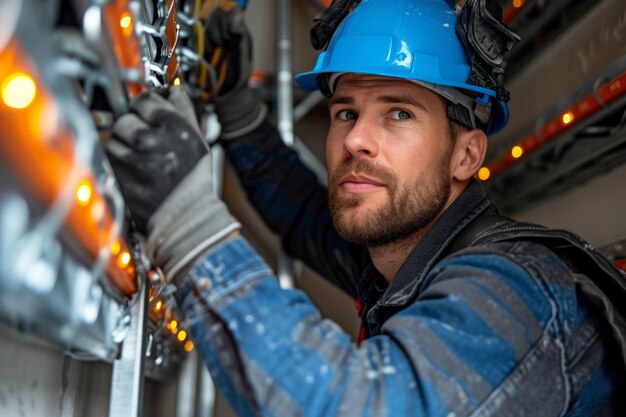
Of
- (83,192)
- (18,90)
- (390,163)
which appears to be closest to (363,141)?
(390,163)

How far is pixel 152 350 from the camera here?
1.14 metres

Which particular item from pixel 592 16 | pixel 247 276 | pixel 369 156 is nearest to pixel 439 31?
pixel 369 156

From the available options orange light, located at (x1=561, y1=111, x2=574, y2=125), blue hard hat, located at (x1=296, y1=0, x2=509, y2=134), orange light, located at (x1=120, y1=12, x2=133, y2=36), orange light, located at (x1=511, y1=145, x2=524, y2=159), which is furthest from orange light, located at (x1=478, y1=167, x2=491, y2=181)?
orange light, located at (x1=120, y1=12, x2=133, y2=36)

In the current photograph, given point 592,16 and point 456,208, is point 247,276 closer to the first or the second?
point 456,208

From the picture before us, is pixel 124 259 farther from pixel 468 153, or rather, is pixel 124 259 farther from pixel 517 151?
pixel 517 151

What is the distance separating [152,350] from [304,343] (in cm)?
48

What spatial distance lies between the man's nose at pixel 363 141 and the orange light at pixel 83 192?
0.68 meters

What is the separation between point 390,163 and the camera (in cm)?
127

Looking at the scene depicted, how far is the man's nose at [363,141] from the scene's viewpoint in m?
1.26

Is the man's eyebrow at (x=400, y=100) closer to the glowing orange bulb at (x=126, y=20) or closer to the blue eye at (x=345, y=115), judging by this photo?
the blue eye at (x=345, y=115)

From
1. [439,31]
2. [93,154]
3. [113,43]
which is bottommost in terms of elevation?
[93,154]

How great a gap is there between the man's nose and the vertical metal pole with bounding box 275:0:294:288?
0.72 meters

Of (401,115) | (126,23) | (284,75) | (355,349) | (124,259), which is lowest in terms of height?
(355,349)

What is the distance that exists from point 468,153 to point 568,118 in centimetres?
26
